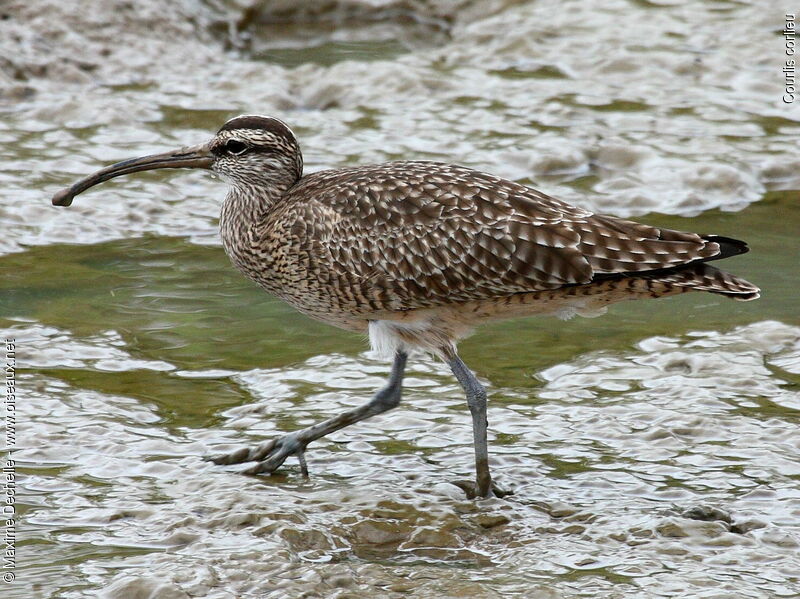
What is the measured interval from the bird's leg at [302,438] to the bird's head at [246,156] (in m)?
1.14

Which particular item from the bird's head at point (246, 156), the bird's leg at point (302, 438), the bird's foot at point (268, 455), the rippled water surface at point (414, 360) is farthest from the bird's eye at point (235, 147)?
the bird's foot at point (268, 455)

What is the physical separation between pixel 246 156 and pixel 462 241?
1281 mm

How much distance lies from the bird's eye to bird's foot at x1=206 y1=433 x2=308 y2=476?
1417mm

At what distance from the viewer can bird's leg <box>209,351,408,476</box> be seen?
5.72 metres

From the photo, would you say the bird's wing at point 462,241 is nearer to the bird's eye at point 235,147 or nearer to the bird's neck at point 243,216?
the bird's neck at point 243,216

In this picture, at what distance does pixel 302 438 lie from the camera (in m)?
5.74

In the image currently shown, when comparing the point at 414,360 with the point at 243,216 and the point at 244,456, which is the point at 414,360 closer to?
the point at 243,216

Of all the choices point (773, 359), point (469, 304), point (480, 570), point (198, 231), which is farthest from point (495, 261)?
point (198, 231)

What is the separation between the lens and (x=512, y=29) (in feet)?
38.4

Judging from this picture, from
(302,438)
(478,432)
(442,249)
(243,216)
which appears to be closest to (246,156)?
(243,216)

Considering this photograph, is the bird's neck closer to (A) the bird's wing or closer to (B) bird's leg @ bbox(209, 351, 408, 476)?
(A) the bird's wing

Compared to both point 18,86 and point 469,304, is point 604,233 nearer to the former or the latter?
point 469,304

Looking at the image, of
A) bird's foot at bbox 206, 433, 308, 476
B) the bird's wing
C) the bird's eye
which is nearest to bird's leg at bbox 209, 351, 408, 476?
bird's foot at bbox 206, 433, 308, 476

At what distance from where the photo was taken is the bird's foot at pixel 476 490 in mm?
5504
